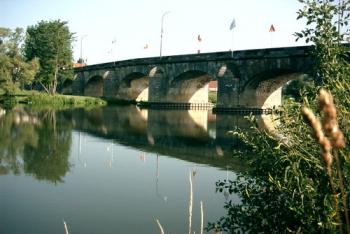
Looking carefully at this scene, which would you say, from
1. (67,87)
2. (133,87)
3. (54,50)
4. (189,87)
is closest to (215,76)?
(189,87)

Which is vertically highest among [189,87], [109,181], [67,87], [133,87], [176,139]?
[67,87]

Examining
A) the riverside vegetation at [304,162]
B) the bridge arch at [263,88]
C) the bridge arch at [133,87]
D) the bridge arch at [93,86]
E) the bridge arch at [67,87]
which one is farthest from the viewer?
the bridge arch at [67,87]

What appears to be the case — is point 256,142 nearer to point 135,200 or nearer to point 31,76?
point 135,200

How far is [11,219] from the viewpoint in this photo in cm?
840

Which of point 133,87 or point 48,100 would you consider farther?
point 133,87

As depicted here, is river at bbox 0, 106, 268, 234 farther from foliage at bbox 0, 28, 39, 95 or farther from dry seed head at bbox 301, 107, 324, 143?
foliage at bbox 0, 28, 39, 95

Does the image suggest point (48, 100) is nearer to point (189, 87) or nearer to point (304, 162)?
point (189, 87)

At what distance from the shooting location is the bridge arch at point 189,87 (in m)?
54.2

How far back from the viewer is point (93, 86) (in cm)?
7675

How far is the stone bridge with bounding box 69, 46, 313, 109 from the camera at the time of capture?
39938mm

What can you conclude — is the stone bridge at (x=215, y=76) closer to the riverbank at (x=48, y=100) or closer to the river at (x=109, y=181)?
the riverbank at (x=48, y=100)

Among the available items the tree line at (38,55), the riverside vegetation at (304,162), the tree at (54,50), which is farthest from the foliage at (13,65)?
the riverside vegetation at (304,162)

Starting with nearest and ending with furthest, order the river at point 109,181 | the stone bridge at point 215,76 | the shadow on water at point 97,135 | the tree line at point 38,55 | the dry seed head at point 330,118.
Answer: the dry seed head at point 330,118 < the river at point 109,181 < the shadow on water at point 97,135 < the stone bridge at point 215,76 < the tree line at point 38,55

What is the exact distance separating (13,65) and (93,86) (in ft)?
88.8
